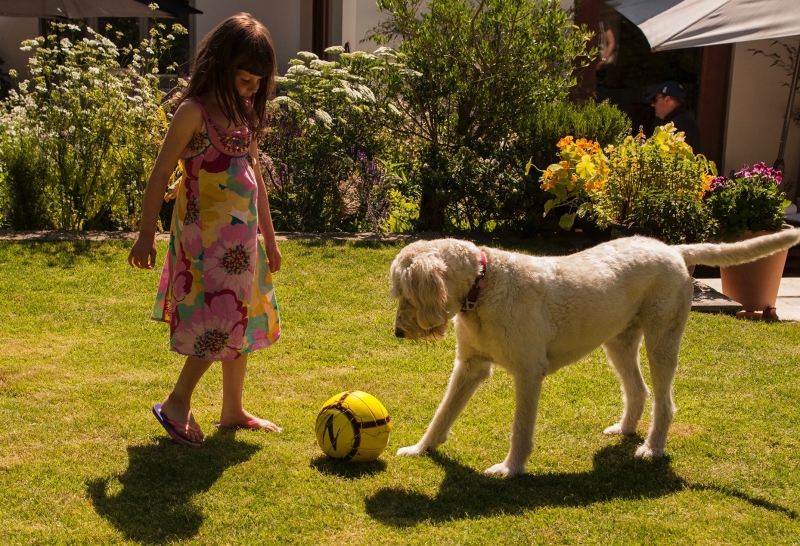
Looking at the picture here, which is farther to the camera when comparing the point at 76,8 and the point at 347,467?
the point at 76,8

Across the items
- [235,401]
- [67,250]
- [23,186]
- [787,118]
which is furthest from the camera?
[787,118]

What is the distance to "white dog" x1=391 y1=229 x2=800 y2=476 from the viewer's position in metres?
3.88

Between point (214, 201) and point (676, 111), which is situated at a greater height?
point (676, 111)

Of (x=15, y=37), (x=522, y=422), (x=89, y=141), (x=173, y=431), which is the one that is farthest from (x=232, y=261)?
(x=15, y=37)

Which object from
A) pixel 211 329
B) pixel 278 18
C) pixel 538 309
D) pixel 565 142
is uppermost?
pixel 278 18

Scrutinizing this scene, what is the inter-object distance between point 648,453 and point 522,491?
0.88 m

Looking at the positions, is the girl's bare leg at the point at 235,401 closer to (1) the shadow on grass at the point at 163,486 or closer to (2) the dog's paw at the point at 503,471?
(1) the shadow on grass at the point at 163,486

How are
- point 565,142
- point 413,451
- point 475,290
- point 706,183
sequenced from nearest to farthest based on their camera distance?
point 475,290 < point 413,451 < point 706,183 < point 565,142

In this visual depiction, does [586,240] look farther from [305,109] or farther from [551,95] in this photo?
[305,109]

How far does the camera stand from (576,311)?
13.8ft

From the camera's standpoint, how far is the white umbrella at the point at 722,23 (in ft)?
28.8

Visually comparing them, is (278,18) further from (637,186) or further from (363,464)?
(363,464)

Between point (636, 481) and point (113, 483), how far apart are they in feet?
8.39

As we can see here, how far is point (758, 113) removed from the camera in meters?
12.0
